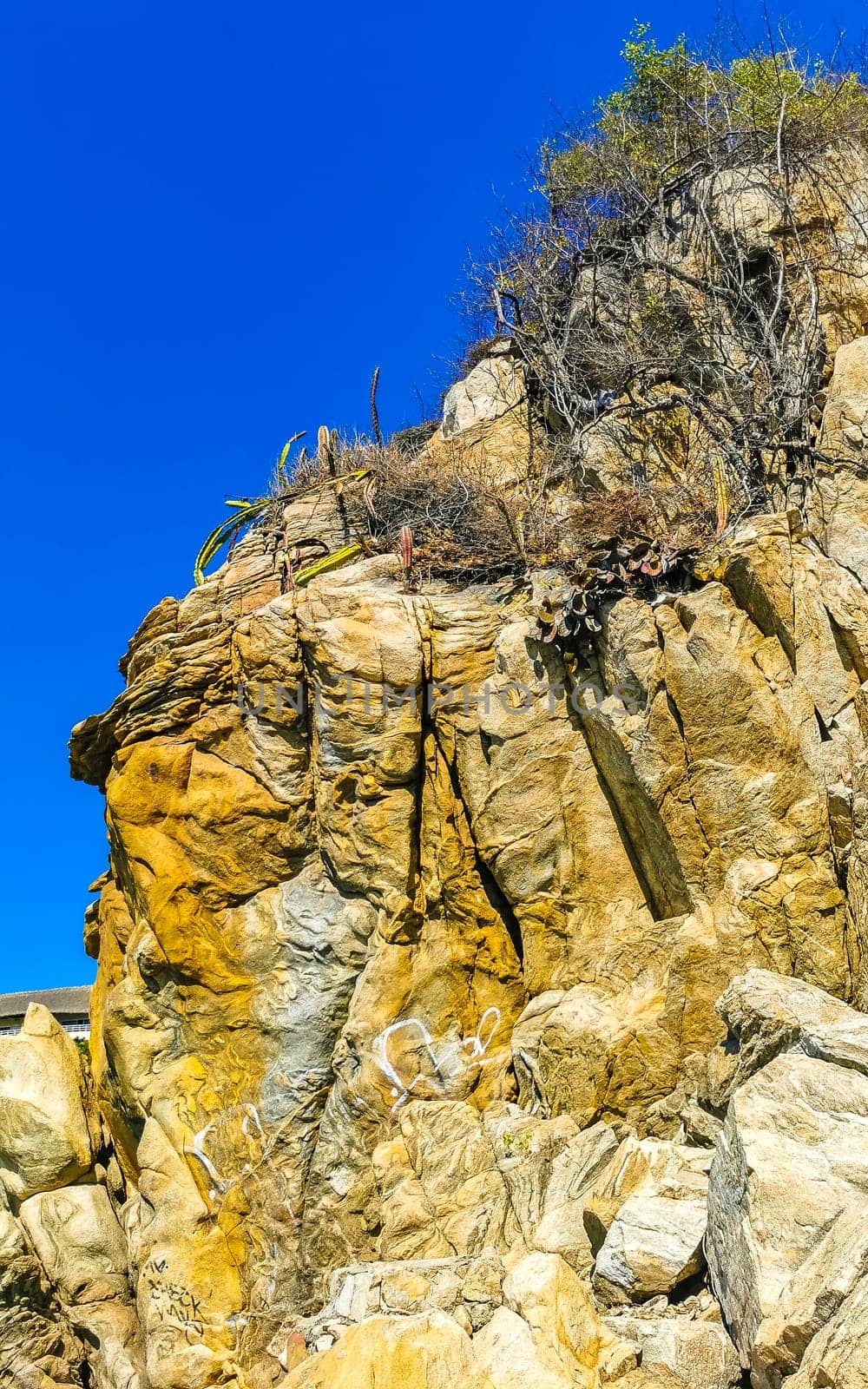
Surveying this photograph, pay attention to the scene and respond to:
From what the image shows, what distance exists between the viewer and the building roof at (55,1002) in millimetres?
26219

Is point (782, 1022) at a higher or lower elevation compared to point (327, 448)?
lower

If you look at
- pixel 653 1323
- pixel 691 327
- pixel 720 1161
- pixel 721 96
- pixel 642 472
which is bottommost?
pixel 653 1323

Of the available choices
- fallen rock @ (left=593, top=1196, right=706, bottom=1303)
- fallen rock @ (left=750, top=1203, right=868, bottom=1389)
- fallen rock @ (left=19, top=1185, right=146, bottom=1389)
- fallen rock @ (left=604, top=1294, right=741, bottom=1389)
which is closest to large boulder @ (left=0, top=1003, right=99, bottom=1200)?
fallen rock @ (left=19, top=1185, right=146, bottom=1389)

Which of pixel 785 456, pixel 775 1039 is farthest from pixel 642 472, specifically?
pixel 775 1039

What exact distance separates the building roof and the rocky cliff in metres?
12.9

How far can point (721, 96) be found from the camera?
51.5 feet

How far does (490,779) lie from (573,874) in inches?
46.5

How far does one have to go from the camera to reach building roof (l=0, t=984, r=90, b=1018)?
26.2 meters

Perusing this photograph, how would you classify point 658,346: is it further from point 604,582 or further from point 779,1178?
point 779,1178

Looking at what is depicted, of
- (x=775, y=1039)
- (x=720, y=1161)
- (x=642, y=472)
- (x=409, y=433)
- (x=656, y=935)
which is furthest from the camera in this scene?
(x=409, y=433)

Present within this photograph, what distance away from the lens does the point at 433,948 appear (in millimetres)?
11719

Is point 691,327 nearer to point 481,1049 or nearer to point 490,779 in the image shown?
point 490,779

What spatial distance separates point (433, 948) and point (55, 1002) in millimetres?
17965

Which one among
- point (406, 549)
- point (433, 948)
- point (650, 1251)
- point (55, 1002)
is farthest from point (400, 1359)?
point (55, 1002)
